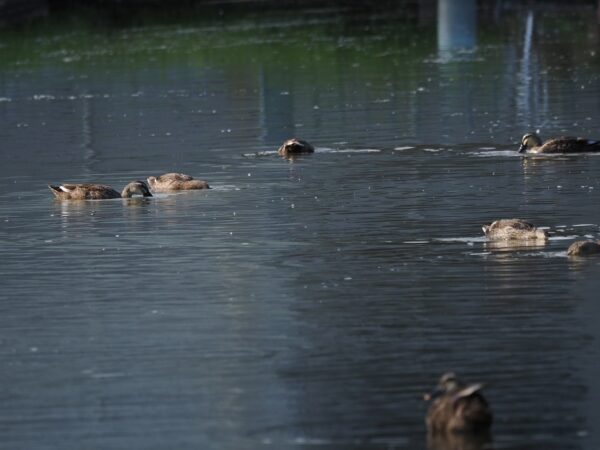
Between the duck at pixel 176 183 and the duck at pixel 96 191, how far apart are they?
1.61 ft

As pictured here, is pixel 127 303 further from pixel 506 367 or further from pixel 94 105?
pixel 94 105

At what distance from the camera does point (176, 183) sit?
29344 mm

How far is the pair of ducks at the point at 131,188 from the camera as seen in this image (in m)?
28.6

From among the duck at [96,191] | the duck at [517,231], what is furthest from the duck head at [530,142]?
the duck at [517,231]

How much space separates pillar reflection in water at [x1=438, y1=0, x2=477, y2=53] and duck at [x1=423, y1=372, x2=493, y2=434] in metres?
51.9

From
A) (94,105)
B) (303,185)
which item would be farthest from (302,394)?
(94,105)

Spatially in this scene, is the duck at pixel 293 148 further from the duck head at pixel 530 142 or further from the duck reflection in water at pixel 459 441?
the duck reflection in water at pixel 459 441

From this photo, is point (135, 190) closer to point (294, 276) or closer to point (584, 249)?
point (294, 276)

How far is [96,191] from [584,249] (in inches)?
357

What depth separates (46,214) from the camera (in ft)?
90.2

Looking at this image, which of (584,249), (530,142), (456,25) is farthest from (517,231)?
(456,25)

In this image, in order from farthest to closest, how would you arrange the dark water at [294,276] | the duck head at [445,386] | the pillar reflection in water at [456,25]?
the pillar reflection in water at [456,25]
the dark water at [294,276]
the duck head at [445,386]

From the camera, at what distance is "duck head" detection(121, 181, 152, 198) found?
28500 millimetres

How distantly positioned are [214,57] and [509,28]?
15.8 m
